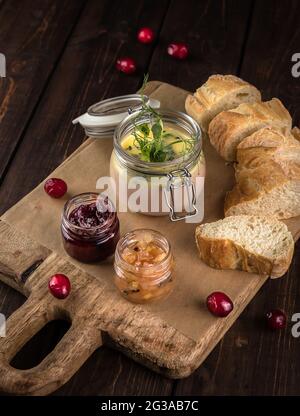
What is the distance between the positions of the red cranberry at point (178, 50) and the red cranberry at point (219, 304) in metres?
1.75

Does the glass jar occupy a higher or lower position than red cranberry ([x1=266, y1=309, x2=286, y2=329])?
higher

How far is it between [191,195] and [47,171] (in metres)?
0.82

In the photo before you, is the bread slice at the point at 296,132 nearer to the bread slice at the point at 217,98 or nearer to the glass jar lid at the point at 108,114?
the bread slice at the point at 217,98

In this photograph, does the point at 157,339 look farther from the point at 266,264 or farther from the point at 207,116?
the point at 207,116

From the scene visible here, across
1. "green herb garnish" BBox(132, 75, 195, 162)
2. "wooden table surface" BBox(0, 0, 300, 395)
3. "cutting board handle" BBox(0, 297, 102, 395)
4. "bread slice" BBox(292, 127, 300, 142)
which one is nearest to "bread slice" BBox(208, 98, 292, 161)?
"bread slice" BBox(292, 127, 300, 142)

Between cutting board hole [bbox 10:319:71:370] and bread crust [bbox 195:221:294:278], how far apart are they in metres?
0.61

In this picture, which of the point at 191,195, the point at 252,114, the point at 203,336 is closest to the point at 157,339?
the point at 203,336

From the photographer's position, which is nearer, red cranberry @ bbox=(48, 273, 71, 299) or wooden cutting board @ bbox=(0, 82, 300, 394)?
wooden cutting board @ bbox=(0, 82, 300, 394)

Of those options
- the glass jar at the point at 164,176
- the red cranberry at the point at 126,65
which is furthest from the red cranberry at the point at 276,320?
the red cranberry at the point at 126,65

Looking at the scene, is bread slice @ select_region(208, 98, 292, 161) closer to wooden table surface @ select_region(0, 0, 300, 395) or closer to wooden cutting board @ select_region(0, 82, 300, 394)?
wooden cutting board @ select_region(0, 82, 300, 394)

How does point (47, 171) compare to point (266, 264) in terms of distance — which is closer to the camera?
point (266, 264)

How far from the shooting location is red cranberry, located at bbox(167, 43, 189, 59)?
173 inches

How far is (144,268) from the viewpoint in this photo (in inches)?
119

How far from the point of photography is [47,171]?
3822 mm
